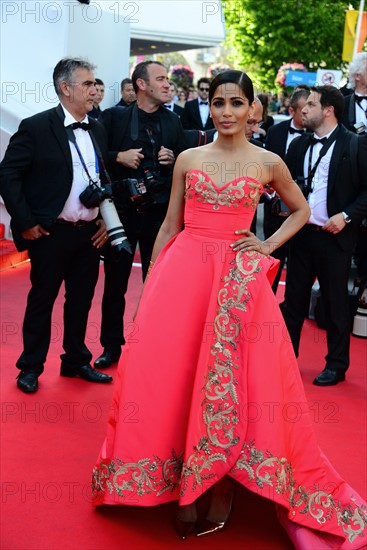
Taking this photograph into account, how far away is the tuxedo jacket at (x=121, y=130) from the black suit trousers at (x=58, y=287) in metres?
0.60

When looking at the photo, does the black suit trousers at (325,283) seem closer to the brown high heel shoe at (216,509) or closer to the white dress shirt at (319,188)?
the white dress shirt at (319,188)

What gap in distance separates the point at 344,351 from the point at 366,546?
2.39 m

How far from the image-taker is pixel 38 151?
4875 millimetres

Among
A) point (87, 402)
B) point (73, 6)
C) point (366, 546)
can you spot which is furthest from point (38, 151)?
point (73, 6)

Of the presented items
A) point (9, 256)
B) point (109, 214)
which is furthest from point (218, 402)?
point (9, 256)

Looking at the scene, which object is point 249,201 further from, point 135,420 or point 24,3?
point 24,3

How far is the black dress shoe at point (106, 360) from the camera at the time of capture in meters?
5.67

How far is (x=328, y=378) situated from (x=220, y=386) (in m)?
2.50

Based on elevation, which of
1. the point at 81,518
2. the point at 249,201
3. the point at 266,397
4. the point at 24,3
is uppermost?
the point at 24,3

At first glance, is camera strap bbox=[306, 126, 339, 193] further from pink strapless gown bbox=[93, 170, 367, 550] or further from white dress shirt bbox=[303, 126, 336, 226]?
pink strapless gown bbox=[93, 170, 367, 550]

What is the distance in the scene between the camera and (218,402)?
338 cm

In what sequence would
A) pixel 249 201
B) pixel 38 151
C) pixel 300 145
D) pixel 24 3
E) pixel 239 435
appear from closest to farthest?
pixel 239 435
pixel 249 201
pixel 38 151
pixel 300 145
pixel 24 3

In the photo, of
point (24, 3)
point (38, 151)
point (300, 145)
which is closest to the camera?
point (38, 151)

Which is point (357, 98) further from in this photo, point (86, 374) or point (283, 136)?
point (86, 374)
